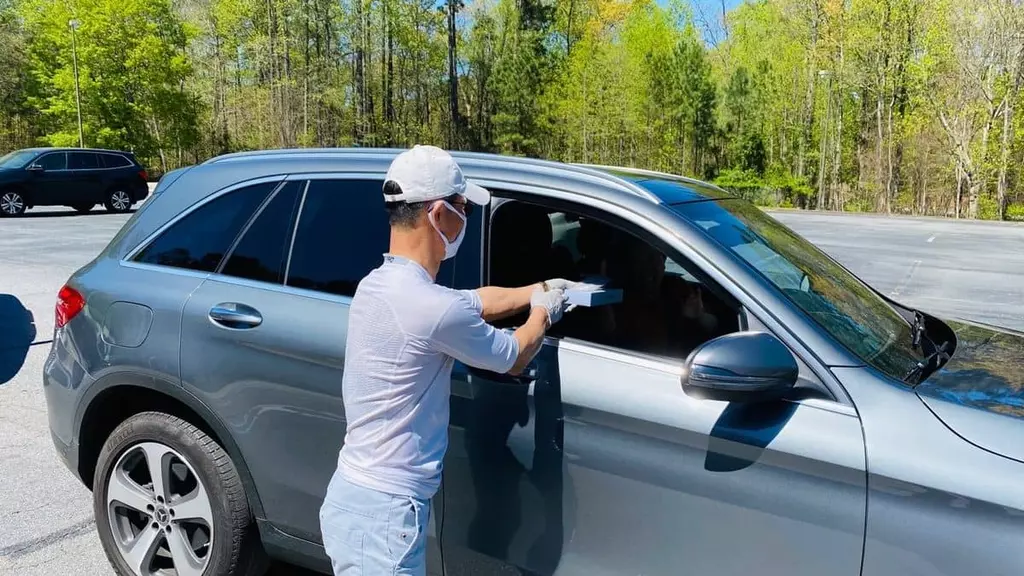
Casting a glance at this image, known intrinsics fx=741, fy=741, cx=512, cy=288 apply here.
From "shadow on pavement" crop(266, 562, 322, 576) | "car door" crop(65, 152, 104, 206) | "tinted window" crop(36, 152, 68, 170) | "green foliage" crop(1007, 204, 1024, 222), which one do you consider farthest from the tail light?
"green foliage" crop(1007, 204, 1024, 222)

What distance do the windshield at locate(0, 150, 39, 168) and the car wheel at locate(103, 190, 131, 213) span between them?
6.84 feet

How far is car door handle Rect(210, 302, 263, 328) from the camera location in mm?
2721

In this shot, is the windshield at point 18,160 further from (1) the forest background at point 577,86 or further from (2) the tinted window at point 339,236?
(1) the forest background at point 577,86

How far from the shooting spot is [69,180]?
20031mm

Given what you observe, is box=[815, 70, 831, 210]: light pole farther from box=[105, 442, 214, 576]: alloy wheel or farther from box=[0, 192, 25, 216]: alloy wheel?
box=[105, 442, 214, 576]: alloy wheel

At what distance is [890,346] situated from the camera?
2.35 meters

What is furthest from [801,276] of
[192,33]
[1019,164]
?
[192,33]

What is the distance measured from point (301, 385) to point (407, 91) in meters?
58.0

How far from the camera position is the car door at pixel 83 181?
2008cm

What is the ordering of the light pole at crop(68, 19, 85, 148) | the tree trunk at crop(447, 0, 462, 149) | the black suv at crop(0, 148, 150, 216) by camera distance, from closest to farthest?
the black suv at crop(0, 148, 150, 216) → the light pole at crop(68, 19, 85, 148) → the tree trunk at crop(447, 0, 462, 149)

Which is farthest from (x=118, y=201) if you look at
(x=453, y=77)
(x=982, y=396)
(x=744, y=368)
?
(x=453, y=77)

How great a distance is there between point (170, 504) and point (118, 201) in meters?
21.1

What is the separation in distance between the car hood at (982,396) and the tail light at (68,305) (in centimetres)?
319

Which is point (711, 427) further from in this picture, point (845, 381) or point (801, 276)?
point (801, 276)
